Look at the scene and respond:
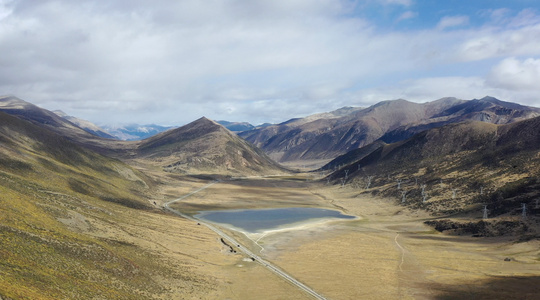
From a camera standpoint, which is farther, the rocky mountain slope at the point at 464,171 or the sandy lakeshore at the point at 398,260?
the rocky mountain slope at the point at 464,171

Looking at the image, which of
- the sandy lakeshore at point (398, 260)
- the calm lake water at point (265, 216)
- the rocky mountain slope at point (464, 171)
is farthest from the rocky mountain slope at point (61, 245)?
the rocky mountain slope at point (464, 171)

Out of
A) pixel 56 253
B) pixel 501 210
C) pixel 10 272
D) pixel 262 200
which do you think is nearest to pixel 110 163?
pixel 262 200

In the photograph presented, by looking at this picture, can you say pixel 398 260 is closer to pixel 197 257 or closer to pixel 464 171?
pixel 197 257

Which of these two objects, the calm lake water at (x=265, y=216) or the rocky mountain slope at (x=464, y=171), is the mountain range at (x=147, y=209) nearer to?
the rocky mountain slope at (x=464, y=171)

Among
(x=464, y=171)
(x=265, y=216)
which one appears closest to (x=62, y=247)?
(x=265, y=216)

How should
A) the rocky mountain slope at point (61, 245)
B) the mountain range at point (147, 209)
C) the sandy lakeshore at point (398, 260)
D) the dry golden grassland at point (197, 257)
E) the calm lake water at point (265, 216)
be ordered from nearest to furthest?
the rocky mountain slope at point (61, 245) → the dry golden grassland at point (197, 257) → the mountain range at point (147, 209) → the sandy lakeshore at point (398, 260) → the calm lake water at point (265, 216)

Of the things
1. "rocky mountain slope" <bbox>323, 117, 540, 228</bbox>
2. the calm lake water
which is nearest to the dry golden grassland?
the calm lake water
